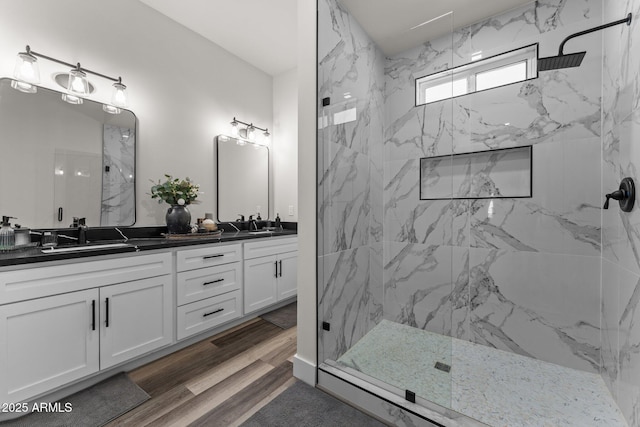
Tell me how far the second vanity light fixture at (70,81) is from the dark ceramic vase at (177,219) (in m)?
0.93

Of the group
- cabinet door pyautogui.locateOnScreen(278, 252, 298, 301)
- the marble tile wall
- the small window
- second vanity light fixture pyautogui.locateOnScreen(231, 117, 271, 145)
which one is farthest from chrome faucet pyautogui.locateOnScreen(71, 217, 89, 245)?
the small window

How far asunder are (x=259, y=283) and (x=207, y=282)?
22.0 inches

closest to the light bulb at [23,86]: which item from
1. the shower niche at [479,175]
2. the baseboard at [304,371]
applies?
the baseboard at [304,371]

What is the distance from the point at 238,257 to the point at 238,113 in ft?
6.06

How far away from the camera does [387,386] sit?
4.87 feet

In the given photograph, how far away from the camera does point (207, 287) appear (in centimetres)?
222

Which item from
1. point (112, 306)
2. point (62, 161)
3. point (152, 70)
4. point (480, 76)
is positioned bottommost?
point (112, 306)

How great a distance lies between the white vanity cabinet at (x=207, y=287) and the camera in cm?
206

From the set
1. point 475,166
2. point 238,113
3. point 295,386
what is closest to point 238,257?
point 295,386

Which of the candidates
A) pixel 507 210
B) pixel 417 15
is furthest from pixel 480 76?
pixel 507 210

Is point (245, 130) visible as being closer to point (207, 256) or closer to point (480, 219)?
point (207, 256)

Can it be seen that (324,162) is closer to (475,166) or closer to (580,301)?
(475,166)

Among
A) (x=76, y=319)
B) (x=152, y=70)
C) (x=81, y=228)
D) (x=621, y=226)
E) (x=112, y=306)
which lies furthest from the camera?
(x=152, y=70)

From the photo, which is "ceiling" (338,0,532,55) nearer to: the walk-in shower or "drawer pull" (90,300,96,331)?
the walk-in shower
